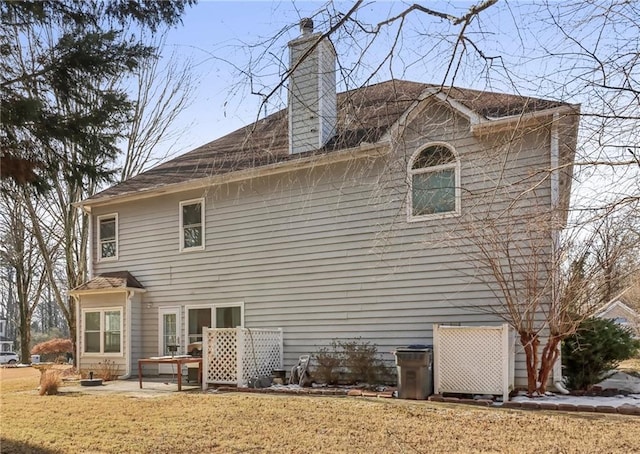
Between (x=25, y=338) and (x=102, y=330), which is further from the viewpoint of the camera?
(x=25, y=338)

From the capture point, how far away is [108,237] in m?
13.9

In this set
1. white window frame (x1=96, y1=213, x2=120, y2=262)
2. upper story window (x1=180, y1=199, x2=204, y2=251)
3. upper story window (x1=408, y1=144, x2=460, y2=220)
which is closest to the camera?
upper story window (x1=408, y1=144, x2=460, y2=220)

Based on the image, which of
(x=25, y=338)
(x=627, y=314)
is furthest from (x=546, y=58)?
(x=25, y=338)

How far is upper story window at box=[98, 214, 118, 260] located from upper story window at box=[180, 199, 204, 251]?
2.30 m

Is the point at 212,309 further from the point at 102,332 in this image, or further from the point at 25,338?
the point at 25,338

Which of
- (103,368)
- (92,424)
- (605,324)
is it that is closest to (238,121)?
(92,424)

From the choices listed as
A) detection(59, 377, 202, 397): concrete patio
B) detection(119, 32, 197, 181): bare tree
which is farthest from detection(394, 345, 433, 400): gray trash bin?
detection(119, 32, 197, 181): bare tree

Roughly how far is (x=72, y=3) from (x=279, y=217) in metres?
6.28

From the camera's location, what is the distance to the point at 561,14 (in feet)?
11.9

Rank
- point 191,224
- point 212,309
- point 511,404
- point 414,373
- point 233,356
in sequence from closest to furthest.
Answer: point 511,404 < point 414,373 < point 233,356 < point 212,309 < point 191,224

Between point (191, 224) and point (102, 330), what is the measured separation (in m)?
3.62

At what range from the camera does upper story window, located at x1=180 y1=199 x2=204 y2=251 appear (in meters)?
12.4

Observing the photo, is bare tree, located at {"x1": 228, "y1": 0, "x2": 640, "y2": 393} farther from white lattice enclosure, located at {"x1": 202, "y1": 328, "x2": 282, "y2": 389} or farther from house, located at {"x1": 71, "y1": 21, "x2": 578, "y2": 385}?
white lattice enclosure, located at {"x1": 202, "y1": 328, "x2": 282, "y2": 389}

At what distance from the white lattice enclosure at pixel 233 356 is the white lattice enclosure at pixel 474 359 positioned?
361cm
